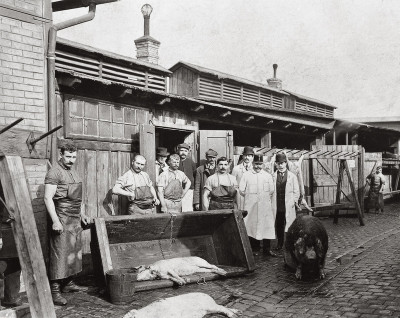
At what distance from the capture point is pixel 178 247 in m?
7.92

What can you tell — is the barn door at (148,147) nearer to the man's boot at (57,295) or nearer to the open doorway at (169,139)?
the man's boot at (57,295)

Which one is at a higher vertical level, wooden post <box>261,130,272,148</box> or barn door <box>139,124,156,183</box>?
wooden post <box>261,130,272,148</box>

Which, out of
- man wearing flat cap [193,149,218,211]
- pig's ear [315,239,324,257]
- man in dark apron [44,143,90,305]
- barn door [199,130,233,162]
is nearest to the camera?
man in dark apron [44,143,90,305]

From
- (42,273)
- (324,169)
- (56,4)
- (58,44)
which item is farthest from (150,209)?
(58,44)

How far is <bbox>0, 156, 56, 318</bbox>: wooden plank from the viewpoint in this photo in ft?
16.8

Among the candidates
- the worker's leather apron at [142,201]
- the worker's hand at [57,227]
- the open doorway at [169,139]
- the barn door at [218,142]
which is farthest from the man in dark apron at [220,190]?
the open doorway at [169,139]

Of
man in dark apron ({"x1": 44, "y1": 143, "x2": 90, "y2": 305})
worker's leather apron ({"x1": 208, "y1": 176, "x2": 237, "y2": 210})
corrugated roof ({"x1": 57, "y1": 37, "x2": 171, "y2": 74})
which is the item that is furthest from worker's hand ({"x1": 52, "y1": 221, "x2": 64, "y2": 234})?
corrugated roof ({"x1": 57, "y1": 37, "x2": 171, "y2": 74})

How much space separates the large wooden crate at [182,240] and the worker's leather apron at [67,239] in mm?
305

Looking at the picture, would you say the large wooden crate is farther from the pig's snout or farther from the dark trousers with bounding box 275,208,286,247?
the dark trousers with bounding box 275,208,286,247

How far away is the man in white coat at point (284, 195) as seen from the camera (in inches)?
371

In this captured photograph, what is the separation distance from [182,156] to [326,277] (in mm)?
3716

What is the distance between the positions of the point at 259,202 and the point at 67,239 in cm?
411

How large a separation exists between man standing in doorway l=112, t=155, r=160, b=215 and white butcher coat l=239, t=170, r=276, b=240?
2181 millimetres

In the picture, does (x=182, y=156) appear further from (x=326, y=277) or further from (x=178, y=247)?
(x=326, y=277)
